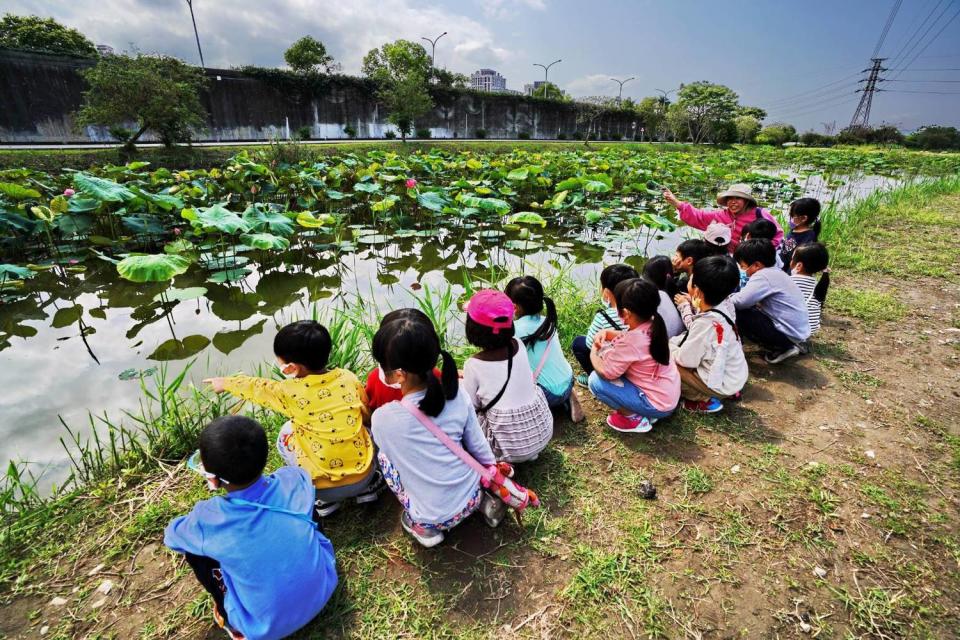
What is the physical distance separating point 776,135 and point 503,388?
5350 cm

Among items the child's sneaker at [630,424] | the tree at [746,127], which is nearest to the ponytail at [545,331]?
the child's sneaker at [630,424]

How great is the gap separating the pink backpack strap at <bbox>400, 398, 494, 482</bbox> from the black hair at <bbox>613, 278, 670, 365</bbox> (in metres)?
1.18

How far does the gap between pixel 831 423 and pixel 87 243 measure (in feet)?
30.7

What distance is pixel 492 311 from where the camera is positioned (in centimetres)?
200

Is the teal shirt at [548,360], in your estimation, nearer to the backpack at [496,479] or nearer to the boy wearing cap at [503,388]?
the boy wearing cap at [503,388]

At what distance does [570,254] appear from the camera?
7297 mm

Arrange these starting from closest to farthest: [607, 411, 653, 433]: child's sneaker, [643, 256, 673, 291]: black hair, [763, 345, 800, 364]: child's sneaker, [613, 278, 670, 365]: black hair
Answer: [613, 278, 670, 365]: black hair → [607, 411, 653, 433]: child's sneaker → [643, 256, 673, 291]: black hair → [763, 345, 800, 364]: child's sneaker

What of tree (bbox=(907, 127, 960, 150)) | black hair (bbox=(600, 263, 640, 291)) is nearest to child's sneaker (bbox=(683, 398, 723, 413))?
black hair (bbox=(600, 263, 640, 291))

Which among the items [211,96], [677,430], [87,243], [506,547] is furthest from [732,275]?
[211,96]

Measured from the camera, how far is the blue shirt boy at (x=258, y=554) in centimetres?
147

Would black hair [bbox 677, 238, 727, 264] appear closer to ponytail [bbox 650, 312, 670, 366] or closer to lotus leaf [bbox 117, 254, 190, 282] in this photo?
ponytail [bbox 650, 312, 670, 366]

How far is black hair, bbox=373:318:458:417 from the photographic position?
169 centimetres

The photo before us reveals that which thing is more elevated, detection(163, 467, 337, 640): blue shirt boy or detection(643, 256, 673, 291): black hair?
detection(643, 256, 673, 291): black hair

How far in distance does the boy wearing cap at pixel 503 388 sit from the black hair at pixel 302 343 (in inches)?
26.1
